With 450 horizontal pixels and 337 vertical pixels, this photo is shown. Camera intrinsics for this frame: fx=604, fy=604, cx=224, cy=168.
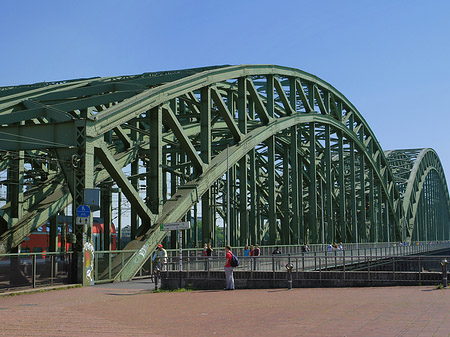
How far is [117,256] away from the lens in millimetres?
24922

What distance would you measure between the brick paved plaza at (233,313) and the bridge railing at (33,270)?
1240 millimetres

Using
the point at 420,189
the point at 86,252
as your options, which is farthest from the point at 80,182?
the point at 420,189

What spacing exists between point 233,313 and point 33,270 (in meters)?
9.63

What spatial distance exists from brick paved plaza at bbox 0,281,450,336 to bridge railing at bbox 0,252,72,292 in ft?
4.07

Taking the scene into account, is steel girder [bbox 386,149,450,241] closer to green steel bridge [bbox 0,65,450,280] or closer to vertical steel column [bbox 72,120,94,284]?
green steel bridge [bbox 0,65,450,280]

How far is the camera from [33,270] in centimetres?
2116

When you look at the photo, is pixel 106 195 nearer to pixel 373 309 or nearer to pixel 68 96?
pixel 68 96

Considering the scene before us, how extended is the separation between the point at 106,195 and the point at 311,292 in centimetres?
2088

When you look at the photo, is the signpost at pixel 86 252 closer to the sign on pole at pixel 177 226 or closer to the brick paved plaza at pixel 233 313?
the brick paved plaza at pixel 233 313

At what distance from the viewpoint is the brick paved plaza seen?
11500 mm

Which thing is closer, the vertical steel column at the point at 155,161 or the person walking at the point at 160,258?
the person walking at the point at 160,258

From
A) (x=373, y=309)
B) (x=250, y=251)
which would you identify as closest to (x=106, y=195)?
(x=250, y=251)

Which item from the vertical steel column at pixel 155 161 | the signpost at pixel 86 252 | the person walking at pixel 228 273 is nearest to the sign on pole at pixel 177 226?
the person walking at pixel 228 273

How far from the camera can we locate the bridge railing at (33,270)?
2011 centimetres
